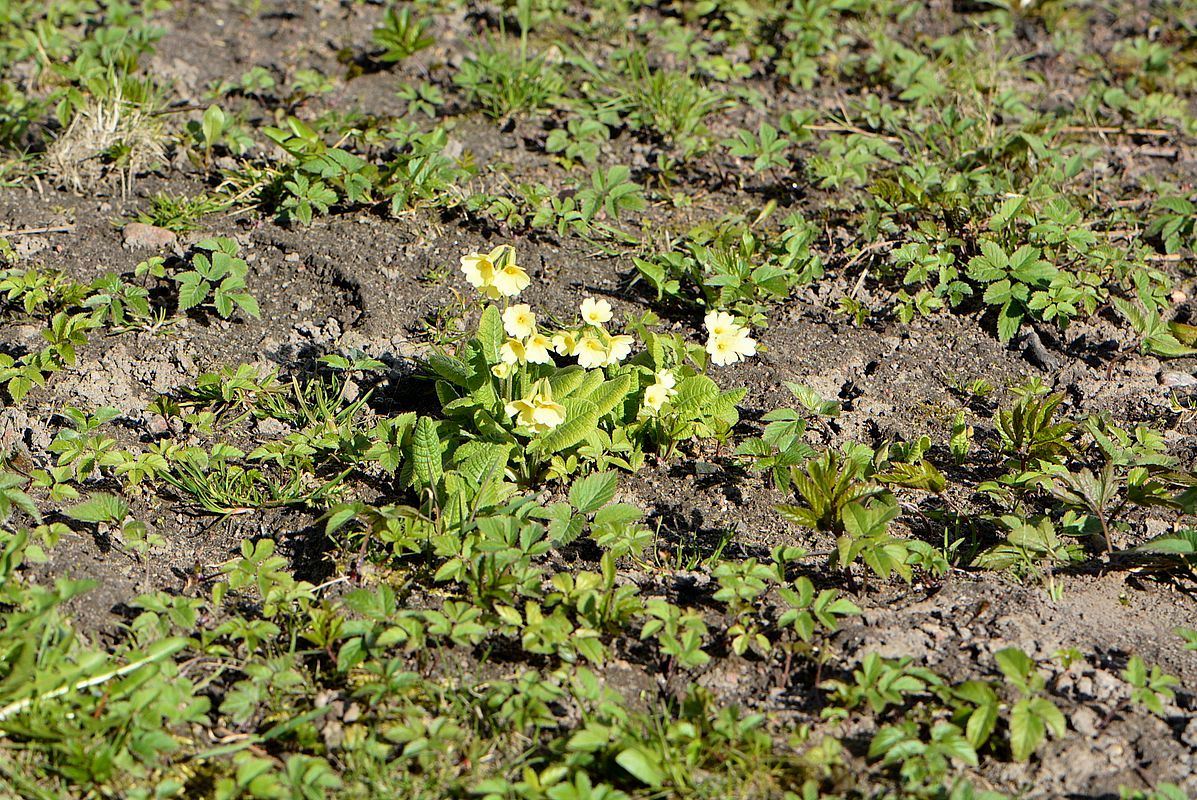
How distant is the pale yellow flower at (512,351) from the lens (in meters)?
2.94

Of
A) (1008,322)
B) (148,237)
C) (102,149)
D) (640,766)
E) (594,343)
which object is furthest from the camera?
(102,149)

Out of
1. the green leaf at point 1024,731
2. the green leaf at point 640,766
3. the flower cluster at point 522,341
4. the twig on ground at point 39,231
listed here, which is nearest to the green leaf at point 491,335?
the flower cluster at point 522,341

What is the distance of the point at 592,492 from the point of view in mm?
2908

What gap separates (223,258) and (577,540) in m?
1.57

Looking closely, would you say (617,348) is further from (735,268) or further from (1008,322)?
(1008,322)

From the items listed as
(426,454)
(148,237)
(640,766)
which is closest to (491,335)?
(426,454)

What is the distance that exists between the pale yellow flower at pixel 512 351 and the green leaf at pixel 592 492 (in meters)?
0.36

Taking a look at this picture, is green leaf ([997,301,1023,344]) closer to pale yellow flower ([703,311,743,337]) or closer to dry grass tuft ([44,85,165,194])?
pale yellow flower ([703,311,743,337])

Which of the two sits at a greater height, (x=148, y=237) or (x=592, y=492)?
(x=148, y=237)

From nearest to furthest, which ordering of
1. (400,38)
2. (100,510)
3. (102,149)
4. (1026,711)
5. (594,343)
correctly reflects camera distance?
(1026,711)
(100,510)
(594,343)
(102,149)
(400,38)

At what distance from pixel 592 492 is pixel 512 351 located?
419 mm

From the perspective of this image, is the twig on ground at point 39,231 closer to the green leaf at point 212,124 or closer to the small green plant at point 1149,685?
the green leaf at point 212,124

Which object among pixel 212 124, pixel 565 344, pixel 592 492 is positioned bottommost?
pixel 592 492

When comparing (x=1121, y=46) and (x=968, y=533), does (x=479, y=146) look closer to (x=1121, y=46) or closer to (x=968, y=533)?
(x=968, y=533)
